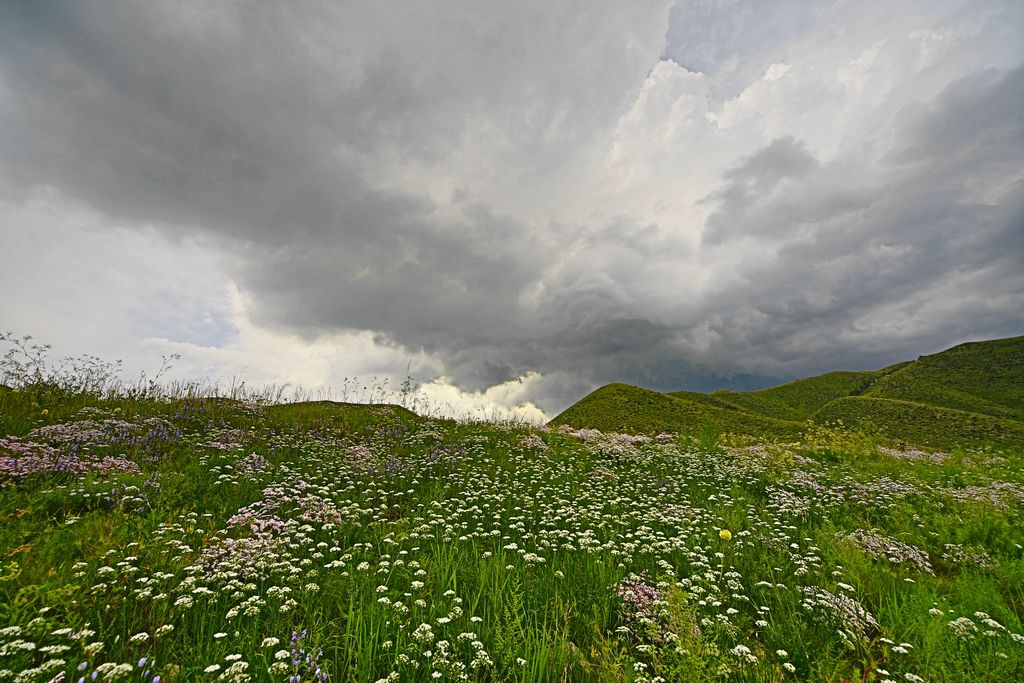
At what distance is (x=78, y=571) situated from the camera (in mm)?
4715

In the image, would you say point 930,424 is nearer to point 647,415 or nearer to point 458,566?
point 647,415

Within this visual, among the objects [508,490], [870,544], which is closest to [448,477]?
[508,490]

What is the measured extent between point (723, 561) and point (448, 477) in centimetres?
613

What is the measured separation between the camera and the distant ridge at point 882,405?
36.2 m

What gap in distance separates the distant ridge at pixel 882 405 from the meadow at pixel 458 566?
1681cm

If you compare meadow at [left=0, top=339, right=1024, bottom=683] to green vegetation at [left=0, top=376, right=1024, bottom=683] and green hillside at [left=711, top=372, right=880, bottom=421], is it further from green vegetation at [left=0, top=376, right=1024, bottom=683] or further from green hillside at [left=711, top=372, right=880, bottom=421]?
green hillside at [left=711, top=372, right=880, bottom=421]

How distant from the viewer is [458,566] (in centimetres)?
555

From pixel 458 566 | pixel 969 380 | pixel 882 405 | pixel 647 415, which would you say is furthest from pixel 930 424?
pixel 458 566

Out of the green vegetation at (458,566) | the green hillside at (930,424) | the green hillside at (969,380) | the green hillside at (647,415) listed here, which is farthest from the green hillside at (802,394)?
the green vegetation at (458,566)

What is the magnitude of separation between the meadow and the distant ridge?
55.2ft

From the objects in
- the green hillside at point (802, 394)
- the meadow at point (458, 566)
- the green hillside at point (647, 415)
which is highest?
the green hillside at point (802, 394)

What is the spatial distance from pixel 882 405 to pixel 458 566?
65.1 m

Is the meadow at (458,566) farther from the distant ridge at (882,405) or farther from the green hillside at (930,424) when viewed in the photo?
the green hillside at (930,424)

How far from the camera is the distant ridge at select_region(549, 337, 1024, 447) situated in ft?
119
